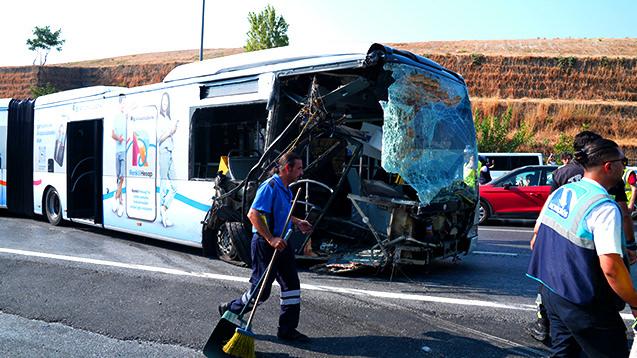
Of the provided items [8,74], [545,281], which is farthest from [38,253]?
[8,74]

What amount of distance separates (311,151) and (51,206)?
708cm

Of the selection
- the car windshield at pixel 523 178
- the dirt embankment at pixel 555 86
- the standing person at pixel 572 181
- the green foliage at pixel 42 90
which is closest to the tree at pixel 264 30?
the dirt embankment at pixel 555 86

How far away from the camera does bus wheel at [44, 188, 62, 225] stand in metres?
12.2

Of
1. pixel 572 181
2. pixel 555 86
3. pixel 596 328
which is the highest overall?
pixel 555 86

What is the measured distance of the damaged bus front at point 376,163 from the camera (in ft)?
22.2

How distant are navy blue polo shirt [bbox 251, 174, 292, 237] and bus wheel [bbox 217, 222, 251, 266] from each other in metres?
2.93

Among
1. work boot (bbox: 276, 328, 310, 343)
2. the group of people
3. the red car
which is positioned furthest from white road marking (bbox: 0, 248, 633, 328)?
the red car

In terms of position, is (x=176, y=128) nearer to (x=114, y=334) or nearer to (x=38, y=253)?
(x=38, y=253)

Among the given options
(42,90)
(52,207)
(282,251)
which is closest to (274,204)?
(282,251)

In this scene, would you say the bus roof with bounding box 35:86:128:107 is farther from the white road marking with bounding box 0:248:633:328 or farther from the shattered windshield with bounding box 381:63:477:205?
the shattered windshield with bounding box 381:63:477:205

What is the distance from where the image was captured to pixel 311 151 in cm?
827

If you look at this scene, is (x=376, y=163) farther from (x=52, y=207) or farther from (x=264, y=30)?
(x=264, y=30)

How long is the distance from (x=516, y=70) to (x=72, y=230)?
3487 centimetres

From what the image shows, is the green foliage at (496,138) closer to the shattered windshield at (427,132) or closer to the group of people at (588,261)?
the shattered windshield at (427,132)
